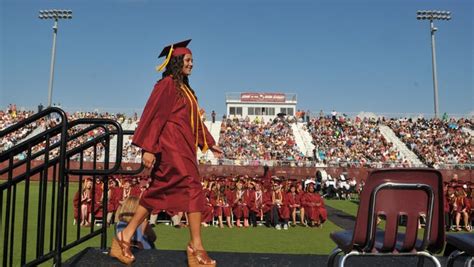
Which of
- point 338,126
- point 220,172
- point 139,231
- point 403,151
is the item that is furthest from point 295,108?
point 139,231

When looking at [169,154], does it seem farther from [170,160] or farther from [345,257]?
[345,257]

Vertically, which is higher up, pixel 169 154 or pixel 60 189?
pixel 169 154

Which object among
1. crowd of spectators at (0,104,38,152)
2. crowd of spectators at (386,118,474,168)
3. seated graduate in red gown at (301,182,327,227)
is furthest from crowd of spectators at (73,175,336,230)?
crowd of spectators at (0,104,38,152)

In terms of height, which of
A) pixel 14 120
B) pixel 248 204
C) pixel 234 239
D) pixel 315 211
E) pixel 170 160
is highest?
pixel 14 120

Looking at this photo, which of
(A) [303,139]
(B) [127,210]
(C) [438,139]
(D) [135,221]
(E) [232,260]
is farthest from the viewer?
(A) [303,139]

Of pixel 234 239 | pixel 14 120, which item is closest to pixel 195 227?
pixel 234 239

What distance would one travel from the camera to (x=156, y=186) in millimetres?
3713

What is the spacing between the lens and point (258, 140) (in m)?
39.1

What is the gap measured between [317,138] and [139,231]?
116 feet

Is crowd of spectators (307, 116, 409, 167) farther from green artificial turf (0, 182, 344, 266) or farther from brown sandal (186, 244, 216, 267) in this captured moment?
brown sandal (186, 244, 216, 267)

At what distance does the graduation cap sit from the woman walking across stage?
0.16 metres

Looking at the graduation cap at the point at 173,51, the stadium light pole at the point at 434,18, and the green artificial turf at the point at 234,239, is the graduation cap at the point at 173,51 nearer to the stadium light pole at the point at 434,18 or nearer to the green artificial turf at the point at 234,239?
the green artificial turf at the point at 234,239

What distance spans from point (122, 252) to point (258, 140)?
35.3 meters

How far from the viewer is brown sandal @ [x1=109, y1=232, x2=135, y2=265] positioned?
3.84 m
